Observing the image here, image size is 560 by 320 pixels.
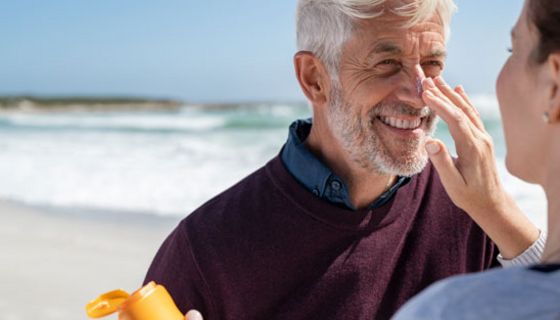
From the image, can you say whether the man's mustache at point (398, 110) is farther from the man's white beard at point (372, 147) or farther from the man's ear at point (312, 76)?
the man's ear at point (312, 76)

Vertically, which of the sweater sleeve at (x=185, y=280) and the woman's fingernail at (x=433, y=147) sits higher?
the woman's fingernail at (x=433, y=147)

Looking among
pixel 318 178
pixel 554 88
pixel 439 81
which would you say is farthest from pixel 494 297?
pixel 318 178

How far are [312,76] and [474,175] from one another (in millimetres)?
738

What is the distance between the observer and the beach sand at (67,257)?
5.01 meters

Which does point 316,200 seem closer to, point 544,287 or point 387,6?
point 387,6

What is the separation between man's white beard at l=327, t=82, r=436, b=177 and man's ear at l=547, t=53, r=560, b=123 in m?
1.09

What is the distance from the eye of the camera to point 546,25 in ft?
3.78

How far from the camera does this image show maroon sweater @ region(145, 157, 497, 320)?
2150 mm

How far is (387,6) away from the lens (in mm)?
2199

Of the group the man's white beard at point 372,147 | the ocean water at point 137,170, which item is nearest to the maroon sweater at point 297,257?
the man's white beard at point 372,147

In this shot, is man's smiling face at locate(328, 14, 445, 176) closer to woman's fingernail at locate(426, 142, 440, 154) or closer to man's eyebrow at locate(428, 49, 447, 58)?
man's eyebrow at locate(428, 49, 447, 58)

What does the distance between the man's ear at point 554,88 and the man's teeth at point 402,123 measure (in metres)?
1.11

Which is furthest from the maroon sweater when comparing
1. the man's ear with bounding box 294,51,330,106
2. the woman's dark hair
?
the woman's dark hair

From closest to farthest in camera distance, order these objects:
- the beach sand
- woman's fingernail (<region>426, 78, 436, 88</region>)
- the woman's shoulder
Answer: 1. the woman's shoulder
2. woman's fingernail (<region>426, 78, 436, 88</region>)
3. the beach sand
